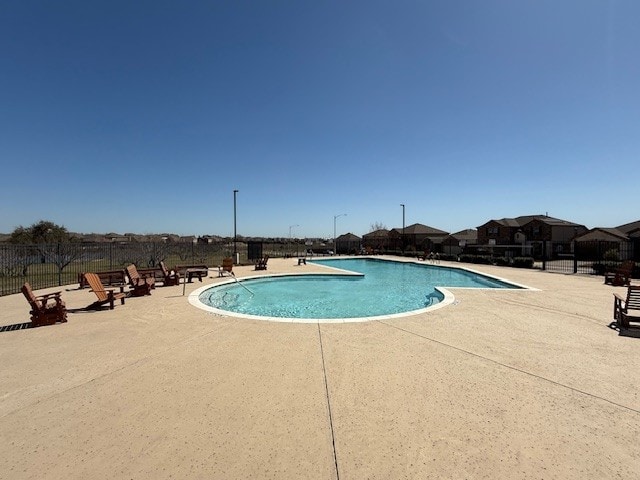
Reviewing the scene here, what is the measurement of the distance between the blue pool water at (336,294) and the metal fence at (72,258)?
7.57m

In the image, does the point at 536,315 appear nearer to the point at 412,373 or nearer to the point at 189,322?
the point at 412,373

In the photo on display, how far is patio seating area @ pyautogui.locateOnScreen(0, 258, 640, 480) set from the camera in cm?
269

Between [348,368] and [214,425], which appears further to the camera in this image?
[348,368]

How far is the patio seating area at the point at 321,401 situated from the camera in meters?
2.69

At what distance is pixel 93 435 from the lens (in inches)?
121

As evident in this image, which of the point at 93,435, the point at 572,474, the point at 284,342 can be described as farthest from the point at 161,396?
the point at 572,474

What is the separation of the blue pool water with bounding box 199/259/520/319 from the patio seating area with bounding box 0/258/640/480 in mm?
3358

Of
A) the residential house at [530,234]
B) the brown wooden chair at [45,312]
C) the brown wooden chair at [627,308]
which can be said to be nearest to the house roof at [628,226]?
the residential house at [530,234]

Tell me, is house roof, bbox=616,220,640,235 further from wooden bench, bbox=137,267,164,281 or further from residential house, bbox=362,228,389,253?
wooden bench, bbox=137,267,164,281

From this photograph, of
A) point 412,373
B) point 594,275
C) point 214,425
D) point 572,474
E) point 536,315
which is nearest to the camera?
point 572,474

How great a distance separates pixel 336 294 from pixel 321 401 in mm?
10022

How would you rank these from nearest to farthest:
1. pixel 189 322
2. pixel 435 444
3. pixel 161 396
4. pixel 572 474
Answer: pixel 572 474 → pixel 435 444 → pixel 161 396 → pixel 189 322

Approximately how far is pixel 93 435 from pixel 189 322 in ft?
13.8

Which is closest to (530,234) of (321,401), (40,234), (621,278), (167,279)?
(621,278)
